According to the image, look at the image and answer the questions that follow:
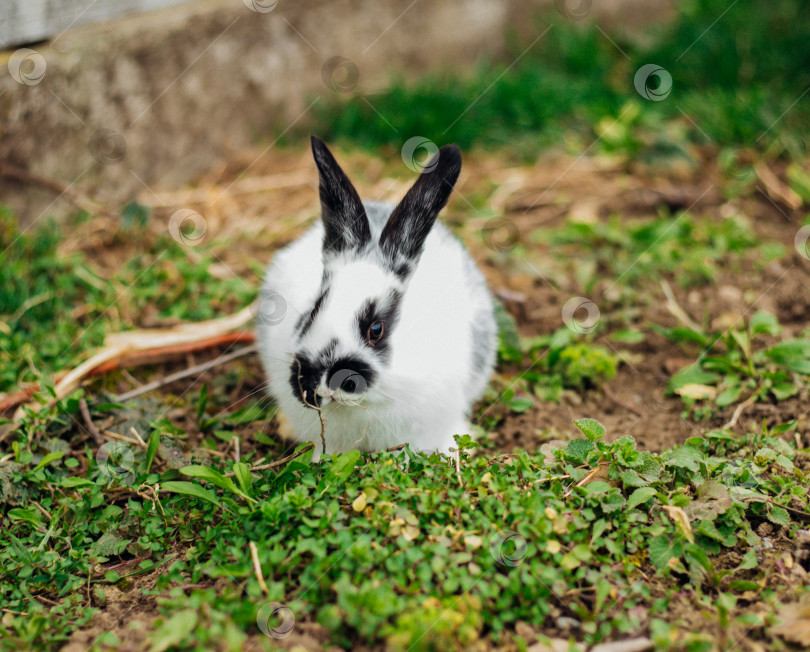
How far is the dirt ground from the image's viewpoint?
393cm

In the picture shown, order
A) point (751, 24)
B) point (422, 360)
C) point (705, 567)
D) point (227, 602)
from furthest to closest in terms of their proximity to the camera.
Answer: point (751, 24) < point (422, 360) < point (705, 567) < point (227, 602)

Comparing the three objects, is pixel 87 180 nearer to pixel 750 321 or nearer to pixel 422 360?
pixel 422 360

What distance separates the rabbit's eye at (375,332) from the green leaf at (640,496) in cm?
130

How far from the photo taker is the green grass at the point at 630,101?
6.46 m

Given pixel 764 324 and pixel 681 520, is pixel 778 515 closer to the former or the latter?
pixel 681 520

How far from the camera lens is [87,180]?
17.9ft

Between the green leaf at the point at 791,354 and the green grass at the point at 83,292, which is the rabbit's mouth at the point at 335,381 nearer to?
the green grass at the point at 83,292

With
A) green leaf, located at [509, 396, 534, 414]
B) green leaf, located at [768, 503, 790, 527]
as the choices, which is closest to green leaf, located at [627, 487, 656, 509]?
green leaf, located at [768, 503, 790, 527]

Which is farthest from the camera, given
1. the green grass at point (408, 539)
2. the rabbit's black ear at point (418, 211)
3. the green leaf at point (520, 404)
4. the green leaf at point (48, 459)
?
the green leaf at point (520, 404)

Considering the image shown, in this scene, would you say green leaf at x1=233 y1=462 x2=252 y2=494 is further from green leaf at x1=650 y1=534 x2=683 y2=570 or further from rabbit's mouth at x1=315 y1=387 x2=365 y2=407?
green leaf at x1=650 y1=534 x2=683 y2=570

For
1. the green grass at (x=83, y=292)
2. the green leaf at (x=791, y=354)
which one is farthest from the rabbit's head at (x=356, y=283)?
the green leaf at (x=791, y=354)

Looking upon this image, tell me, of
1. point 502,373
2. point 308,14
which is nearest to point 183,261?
point 502,373

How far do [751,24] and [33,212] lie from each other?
287 inches

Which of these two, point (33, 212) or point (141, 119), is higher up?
point (141, 119)
